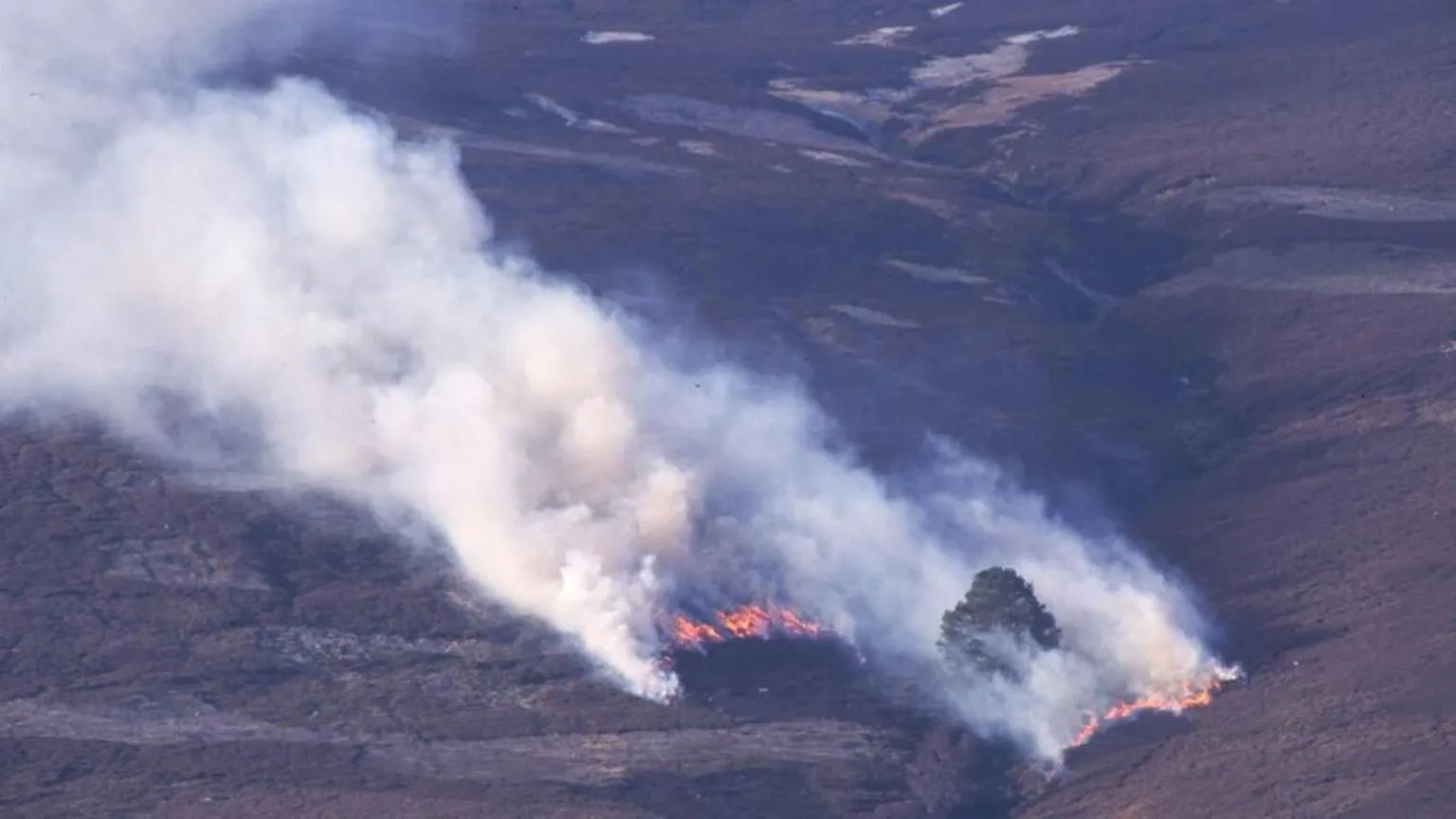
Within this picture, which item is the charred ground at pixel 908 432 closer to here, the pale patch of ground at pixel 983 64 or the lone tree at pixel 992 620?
the pale patch of ground at pixel 983 64

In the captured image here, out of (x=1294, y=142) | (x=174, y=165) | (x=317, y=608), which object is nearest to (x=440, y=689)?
(x=317, y=608)

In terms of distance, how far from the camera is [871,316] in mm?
80938

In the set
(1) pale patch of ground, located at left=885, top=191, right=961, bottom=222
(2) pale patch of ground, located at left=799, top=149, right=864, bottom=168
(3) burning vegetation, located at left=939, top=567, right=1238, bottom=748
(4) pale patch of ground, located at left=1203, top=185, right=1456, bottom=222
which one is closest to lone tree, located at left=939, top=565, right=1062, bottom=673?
(3) burning vegetation, located at left=939, top=567, right=1238, bottom=748

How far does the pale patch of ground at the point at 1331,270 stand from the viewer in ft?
273

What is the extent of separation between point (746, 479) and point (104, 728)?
22.0 m

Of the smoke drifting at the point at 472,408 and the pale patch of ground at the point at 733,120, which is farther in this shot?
the pale patch of ground at the point at 733,120

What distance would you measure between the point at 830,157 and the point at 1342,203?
973 inches

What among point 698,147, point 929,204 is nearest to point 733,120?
point 698,147

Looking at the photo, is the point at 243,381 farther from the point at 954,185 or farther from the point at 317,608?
the point at 954,185

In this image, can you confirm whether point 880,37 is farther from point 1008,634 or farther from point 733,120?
point 1008,634

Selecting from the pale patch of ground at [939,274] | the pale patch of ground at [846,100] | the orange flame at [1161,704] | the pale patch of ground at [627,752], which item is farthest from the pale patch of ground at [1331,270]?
the pale patch of ground at [627,752]

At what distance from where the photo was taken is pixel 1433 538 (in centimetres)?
6175

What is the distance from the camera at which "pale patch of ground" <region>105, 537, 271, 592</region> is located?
60.3 meters

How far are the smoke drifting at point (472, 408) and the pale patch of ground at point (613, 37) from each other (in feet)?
116
